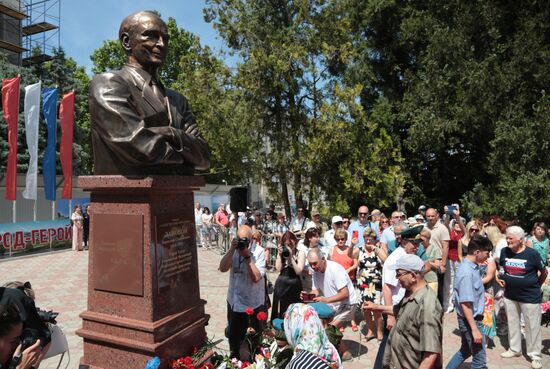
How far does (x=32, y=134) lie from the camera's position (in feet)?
47.4

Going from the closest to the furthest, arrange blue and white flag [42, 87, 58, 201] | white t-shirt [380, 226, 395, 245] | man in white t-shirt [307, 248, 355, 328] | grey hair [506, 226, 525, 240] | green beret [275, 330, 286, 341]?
green beret [275, 330, 286, 341], man in white t-shirt [307, 248, 355, 328], grey hair [506, 226, 525, 240], white t-shirt [380, 226, 395, 245], blue and white flag [42, 87, 58, 201]

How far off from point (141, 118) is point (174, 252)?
1266mm

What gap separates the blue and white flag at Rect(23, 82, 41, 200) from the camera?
14172mm

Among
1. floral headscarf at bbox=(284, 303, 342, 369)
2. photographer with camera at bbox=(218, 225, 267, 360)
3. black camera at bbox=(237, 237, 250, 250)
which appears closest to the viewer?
floral headscarf at bbox=(284, 303, 342, 369)

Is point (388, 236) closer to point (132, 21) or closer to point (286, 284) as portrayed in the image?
point (286, 284)

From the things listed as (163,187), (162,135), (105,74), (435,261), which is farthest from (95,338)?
(435,261)

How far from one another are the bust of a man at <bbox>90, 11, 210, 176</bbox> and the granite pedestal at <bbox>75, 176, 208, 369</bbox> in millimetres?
173

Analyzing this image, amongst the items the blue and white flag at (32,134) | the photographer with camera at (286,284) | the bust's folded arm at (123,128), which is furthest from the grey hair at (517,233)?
the blue and white flag at (32,134)

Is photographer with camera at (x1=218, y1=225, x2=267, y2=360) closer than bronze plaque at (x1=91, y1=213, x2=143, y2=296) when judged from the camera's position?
No

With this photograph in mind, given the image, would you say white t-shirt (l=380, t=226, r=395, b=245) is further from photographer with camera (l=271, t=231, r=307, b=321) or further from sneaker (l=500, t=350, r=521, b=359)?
photographer with camera (l=271, t=231, r=307, b=321)

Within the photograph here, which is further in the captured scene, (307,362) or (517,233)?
(517,233)

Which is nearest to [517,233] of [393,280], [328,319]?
[393,280]

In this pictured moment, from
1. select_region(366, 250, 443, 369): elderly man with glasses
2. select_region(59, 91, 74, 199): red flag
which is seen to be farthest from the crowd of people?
select_region(59, 91, 74, 199): red flag

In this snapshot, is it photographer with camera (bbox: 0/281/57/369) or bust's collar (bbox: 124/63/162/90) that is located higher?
bust's collar (bbox: 124/63/162/90)
